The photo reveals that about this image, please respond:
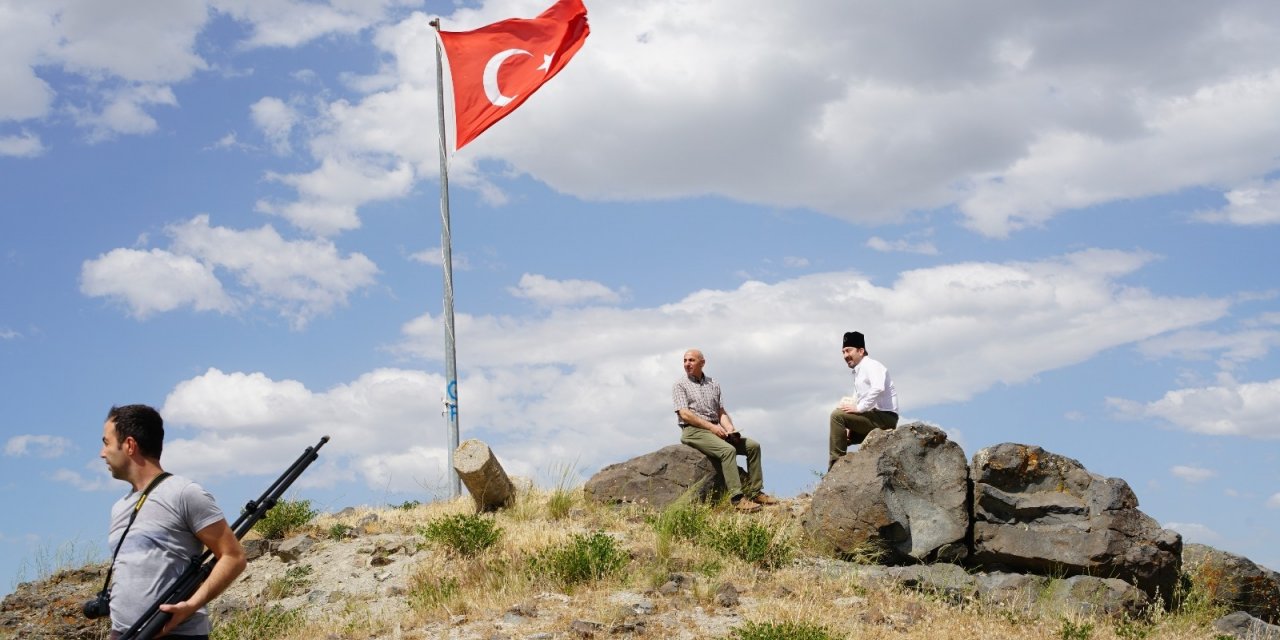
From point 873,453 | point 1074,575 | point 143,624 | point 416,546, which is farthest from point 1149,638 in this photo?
point 143,624

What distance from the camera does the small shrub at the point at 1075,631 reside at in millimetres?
10602

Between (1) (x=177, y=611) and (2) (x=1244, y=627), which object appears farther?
(2) (x=1244, y=627)

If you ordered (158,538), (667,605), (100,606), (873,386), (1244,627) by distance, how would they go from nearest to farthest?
(158,538) < (100,606) < (667,605) < (1244,627) < (873,386)

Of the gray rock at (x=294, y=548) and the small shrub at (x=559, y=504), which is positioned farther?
the small shrub at (x=559, y=504)

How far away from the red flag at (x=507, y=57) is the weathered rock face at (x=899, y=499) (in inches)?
325

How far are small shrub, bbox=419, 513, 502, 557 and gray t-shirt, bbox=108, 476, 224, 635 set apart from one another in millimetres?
7278

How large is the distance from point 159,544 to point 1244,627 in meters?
12.2

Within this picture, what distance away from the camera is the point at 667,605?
1055 centimetres

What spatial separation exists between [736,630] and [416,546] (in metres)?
5.94

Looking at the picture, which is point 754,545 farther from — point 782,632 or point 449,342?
point 449,342

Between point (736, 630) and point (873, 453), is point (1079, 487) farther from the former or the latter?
point (736, 630)

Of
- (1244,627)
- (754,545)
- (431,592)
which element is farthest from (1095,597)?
(431,592)

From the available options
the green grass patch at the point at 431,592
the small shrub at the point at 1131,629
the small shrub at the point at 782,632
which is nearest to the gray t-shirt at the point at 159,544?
the small shrub at the point at 782,632

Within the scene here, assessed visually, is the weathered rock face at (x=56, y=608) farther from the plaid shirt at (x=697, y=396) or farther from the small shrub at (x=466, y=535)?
the plaid shirt at (x=697, y=396)
